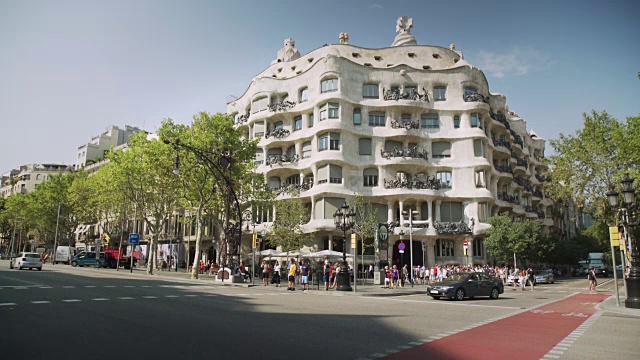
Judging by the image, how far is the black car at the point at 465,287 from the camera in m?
20.4

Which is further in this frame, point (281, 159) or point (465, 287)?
point (281, 159)

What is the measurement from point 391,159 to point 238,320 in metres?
34.7

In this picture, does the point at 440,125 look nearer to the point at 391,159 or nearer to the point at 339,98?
the point at 391,159

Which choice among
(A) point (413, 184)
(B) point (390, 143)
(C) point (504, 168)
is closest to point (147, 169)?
(B) point (390, 143)

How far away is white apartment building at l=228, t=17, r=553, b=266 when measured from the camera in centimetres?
4328

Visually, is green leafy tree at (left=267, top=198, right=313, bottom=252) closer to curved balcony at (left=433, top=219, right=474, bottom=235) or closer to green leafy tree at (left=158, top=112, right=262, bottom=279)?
green leafy tree at (left=158, top=112, right=262, bottom=279)

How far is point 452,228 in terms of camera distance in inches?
1703

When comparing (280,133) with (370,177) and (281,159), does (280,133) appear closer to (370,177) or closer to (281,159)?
(281,159)

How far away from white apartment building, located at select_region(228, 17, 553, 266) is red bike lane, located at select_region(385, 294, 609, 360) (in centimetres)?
2816

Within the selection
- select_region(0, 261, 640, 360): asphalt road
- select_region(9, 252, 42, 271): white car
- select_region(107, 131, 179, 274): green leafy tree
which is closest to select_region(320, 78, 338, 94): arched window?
select_region(107, 131, 179, 274): green leafy tree

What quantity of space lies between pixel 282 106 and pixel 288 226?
15.0 metres

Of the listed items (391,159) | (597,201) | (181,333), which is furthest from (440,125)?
(181,333)

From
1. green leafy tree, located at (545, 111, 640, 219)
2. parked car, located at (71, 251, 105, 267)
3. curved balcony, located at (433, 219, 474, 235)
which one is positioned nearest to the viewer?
green leafy tree, located at (545, 111, 640, 219)

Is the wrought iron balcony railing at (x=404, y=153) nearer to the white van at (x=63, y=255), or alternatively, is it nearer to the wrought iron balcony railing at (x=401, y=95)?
the wrought iron balcony railing at (x=401, y=95)
